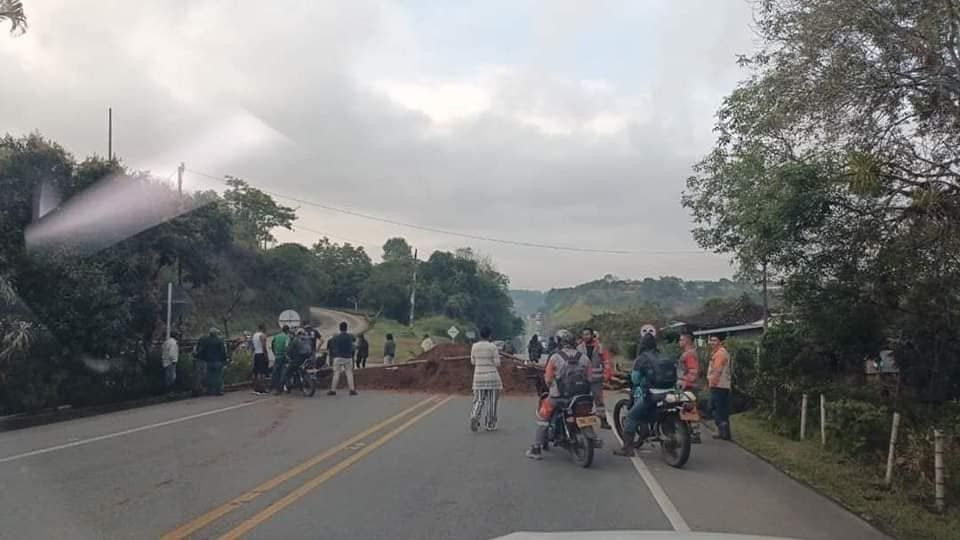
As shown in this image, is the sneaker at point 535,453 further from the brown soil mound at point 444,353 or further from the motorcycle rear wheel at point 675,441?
the brown soil mound at point 444,353

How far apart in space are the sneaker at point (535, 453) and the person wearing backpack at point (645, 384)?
1.13 meters

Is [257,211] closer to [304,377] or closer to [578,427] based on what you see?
[304,377]

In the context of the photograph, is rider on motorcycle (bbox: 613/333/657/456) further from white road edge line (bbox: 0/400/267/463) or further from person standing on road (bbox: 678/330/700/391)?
white road edge line (bbox: 0/400/267/463)

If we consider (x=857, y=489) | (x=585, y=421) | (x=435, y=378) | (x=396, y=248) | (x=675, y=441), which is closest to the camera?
(x=857, y=489)

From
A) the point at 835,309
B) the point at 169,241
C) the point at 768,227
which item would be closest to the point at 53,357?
the point at 169,241

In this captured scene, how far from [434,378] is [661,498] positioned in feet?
57.8

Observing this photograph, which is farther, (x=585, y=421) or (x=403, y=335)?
(x=403, y=335)

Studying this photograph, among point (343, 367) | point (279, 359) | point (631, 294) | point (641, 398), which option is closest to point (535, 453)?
point (641, 398)

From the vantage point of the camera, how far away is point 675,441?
37.7 feet

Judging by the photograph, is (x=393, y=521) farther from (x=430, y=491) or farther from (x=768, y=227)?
(x=768, y=227)

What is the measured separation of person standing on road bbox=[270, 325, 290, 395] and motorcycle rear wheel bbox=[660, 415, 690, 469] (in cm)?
1245

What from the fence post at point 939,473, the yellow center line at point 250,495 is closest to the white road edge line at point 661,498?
the fence post at point 939,473

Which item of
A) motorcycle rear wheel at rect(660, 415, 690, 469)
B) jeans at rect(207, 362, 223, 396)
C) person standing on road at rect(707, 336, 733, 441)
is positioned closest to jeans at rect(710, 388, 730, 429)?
person standing on road at rect(707, 336, 733, 441)

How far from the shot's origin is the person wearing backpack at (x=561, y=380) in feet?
38.2
